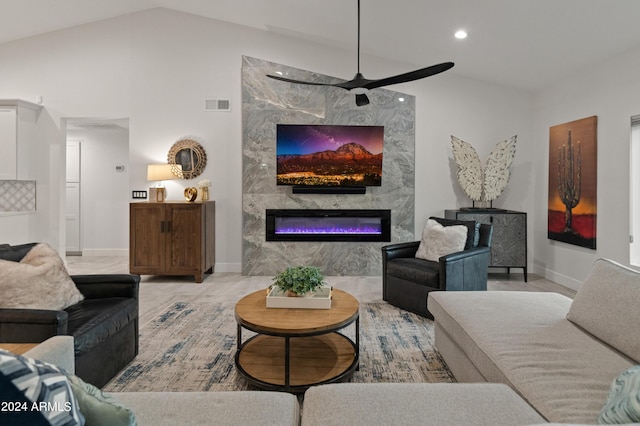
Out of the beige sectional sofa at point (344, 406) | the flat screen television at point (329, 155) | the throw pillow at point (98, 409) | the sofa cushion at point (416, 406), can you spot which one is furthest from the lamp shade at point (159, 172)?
the throw pillow at point (98, 409)

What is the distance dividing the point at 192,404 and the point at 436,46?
4.64 meters

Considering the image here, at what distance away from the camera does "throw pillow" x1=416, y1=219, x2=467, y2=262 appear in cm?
378

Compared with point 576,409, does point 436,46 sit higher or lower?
higher

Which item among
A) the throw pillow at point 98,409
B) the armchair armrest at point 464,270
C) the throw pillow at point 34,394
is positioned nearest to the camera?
the throw pillow at point 34,394

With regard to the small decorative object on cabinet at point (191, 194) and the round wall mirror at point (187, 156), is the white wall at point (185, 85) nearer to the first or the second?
the round wall mirror at point (187, 156)

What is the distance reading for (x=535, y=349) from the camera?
1.74m

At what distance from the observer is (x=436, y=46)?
454 cm

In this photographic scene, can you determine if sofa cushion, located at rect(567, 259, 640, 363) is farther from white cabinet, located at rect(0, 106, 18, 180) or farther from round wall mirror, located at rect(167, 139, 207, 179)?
white cabinet, located at rect(0, 106, 18, 180)

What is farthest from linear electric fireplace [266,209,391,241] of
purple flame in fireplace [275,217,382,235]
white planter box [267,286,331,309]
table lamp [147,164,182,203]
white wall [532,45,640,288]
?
white planter box [267,286,331,309]

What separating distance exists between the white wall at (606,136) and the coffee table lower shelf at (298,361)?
323cm

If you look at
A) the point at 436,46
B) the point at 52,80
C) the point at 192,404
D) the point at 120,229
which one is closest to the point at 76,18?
the point at 52,80

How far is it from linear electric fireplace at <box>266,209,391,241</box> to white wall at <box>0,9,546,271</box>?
0.87 meters

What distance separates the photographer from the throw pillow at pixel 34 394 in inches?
26.3

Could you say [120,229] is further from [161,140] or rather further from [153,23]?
[153,23]
